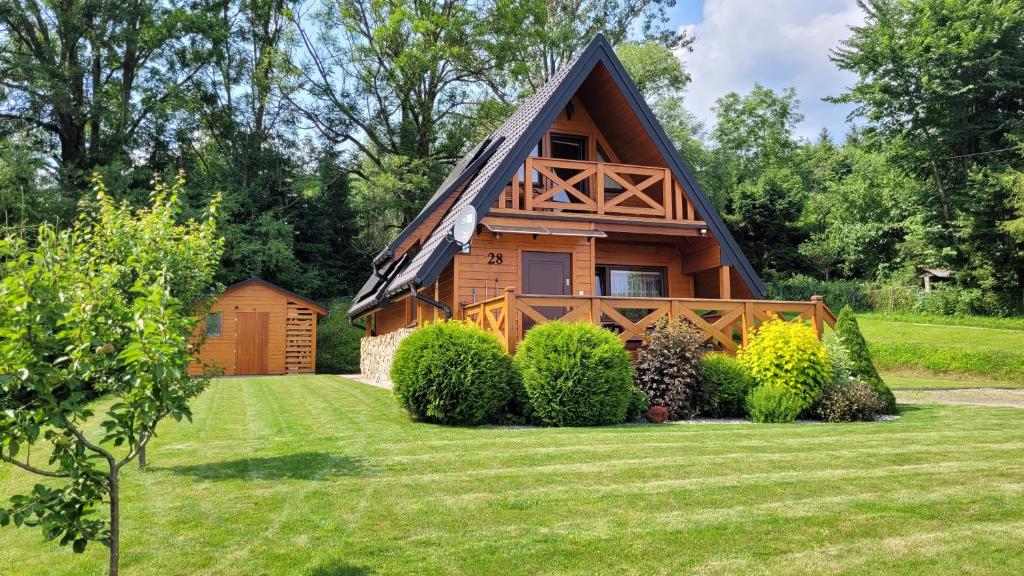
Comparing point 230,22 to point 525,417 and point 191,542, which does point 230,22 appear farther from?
point 191,542

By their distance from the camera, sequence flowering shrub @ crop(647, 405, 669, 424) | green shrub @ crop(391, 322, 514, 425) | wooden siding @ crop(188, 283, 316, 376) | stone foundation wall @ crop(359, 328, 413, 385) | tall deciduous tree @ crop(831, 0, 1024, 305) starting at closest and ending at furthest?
green shrub @ crop(391, 322, 514, 425) < flowering shrub @ crop(647, 405, 669, 424) < stone foundation wall @ crop(359, 328, 413, 385) < wooden siding @ crop(188, 283, 316, 376) < tall deciduous tree @ crop(831, 0, 1024, 305)

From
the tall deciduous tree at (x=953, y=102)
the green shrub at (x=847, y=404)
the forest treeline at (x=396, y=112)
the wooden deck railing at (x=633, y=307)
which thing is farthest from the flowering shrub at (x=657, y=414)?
the tall deciduous tree at (x=953, y=102)

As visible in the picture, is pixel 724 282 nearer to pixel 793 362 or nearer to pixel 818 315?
pixel 818 315

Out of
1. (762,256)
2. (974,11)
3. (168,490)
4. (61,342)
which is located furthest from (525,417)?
(974,11)

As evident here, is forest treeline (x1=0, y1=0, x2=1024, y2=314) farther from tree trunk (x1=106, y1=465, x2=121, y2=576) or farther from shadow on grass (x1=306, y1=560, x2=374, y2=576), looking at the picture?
shadow on grass (x1=306, y1=560, x2=374, y2=576)

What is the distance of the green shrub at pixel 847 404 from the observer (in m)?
10.1

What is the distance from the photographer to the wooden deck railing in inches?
411

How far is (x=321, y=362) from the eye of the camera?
26.7 m

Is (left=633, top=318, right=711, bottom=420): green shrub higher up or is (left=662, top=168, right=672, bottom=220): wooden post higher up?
(left=662, top=168, right=672, bottom=220): wooden post

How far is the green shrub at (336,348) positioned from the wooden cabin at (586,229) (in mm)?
11184

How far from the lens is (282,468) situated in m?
6.27

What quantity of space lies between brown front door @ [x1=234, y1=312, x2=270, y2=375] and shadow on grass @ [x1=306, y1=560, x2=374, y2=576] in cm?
2269

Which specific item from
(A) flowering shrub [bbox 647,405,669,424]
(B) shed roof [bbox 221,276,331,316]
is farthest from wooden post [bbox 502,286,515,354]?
(B) shed roof [bbox 221,276,331,316]

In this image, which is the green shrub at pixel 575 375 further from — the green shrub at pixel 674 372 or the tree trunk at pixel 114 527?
the tree trunk at pixel 114 527
